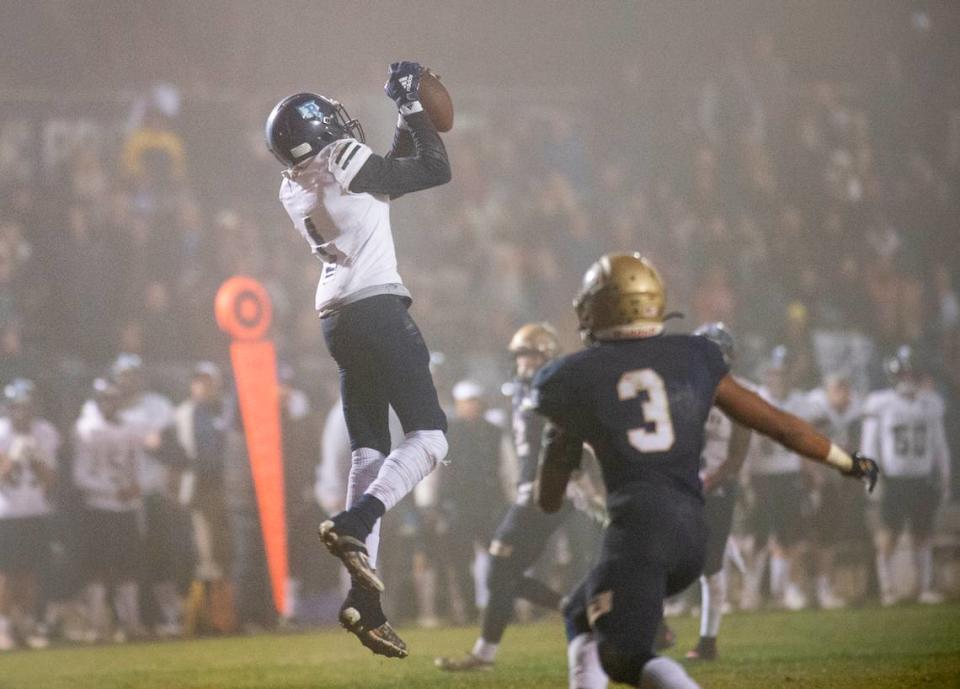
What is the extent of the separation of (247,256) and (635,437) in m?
8.26

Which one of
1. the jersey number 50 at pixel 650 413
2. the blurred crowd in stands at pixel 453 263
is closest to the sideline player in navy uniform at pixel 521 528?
the blurred crowd in stands at pixel 453 263

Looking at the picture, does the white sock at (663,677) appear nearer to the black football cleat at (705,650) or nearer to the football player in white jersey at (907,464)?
the black football cleat at (705,650)

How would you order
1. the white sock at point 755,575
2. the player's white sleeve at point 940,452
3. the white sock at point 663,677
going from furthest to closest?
the player's white sleeve at point 940,452
the white sock at point 755,575
the white sock at point 663,677

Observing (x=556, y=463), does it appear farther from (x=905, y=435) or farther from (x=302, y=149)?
(x=905, y=435)

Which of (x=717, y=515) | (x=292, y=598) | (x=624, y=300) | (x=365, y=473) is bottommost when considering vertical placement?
(x=292, y=598)

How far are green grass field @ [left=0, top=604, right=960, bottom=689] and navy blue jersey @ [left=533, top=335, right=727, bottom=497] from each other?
3154mm

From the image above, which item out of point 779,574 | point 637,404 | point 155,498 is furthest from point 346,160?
point 779,574

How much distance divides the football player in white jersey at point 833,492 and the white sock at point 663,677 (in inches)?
345

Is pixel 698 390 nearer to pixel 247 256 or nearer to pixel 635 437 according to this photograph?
pixel 635 437

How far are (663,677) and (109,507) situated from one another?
25.5 ft

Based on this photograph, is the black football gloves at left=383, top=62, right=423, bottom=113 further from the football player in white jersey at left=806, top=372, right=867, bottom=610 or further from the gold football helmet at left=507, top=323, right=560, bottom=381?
the football player in white jersey at left=806, top=372, right=867, bottom=610

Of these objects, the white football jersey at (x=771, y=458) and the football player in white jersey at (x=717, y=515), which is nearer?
the football player in white jersey at (x=717, y=515)

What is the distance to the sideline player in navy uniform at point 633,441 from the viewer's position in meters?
4.63

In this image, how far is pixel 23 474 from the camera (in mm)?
11320
